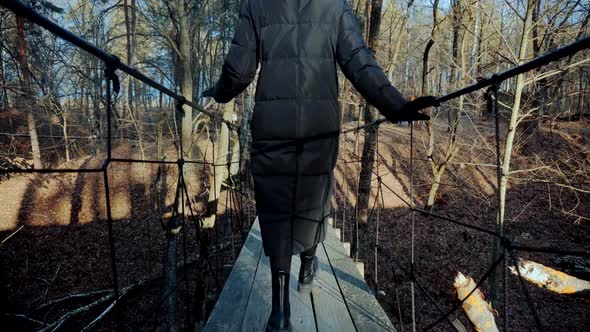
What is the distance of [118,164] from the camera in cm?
1245

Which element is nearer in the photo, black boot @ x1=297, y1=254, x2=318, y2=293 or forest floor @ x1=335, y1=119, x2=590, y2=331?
black boot @ x1=297, y1=254, x2=318, y2=293

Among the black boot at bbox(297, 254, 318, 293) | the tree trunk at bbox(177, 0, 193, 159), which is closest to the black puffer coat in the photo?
the black boot at bbox(297, 254, 318, 293)

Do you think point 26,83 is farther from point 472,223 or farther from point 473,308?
point 472,223

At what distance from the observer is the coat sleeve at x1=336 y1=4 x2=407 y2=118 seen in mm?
1197

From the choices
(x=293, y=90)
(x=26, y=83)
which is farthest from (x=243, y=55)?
(x=26, y=83)

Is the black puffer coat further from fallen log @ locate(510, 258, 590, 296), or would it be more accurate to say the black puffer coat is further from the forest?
fallen log @ locate(510, 258, 590, 296)

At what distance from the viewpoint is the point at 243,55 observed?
142 centimetres

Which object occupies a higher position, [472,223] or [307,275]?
[307,275]

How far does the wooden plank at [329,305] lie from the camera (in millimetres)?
1649

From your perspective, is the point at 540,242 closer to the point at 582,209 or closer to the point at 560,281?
the point at 582,209

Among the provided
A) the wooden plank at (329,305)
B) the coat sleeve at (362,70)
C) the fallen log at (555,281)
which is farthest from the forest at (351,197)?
the coat sleeve at (362,70)

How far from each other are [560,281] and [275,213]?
4295mm

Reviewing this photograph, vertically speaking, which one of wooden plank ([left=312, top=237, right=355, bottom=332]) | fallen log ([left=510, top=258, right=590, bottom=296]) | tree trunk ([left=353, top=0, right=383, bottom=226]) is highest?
tree trunk ([left=353, top=0, right=383, bottom=226])

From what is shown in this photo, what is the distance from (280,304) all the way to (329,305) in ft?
1.36
